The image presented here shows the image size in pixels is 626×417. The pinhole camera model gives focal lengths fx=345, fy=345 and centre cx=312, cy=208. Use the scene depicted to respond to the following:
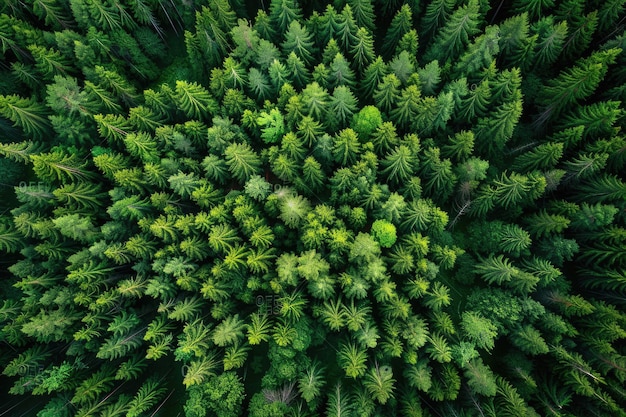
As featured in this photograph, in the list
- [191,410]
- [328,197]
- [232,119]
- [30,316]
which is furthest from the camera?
[328,197]

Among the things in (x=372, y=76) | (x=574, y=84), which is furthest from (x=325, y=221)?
(x=574, y=84)

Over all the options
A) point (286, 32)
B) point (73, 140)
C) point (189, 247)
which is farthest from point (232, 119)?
point (73, 140)

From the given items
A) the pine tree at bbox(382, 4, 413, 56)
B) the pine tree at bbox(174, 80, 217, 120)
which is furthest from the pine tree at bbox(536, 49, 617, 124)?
the pine tree at bbox(174, 80, 217, 120)

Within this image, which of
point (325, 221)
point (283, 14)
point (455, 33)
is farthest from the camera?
point (283, 14)

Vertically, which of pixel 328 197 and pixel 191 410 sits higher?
pixel 328 197

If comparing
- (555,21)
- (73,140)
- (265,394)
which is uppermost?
(73,140)

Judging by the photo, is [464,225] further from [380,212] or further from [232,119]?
[232,119]

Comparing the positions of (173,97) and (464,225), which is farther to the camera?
(464,225)

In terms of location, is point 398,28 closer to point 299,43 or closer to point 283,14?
point 299,43
